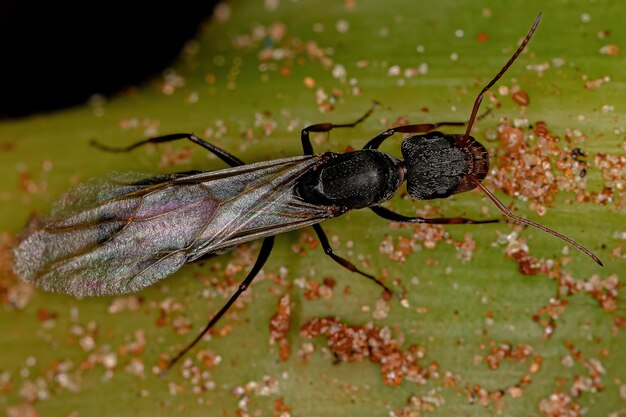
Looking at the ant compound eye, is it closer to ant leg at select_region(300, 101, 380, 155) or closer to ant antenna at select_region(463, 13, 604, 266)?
ant antenna at select_region(463, 13, 604, 266)

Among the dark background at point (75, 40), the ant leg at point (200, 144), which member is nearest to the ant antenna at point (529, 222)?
the ant leg at point (200, 144)

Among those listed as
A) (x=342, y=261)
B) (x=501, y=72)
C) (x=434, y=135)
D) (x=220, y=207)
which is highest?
(x=501, y=72)

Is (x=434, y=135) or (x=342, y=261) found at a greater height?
(x=434, y=135)

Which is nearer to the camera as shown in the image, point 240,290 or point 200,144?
point 240,290

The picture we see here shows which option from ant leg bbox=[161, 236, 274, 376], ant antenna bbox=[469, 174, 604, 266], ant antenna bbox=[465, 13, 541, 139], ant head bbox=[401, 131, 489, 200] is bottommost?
ant leg bbox=[161, 236, 274, 376]

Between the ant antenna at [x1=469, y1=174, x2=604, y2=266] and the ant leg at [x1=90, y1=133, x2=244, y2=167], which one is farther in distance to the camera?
the ant leg at [x1=90, y1=133, x2=244, y2=167]

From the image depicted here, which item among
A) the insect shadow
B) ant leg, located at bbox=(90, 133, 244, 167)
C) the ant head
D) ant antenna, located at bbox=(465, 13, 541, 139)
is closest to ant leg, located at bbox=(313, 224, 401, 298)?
the insect shadow

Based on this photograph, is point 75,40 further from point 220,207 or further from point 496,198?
point 496,198

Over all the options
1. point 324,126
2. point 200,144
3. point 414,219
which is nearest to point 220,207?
point 200,144

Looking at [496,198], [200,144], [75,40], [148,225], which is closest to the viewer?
[496,198]
